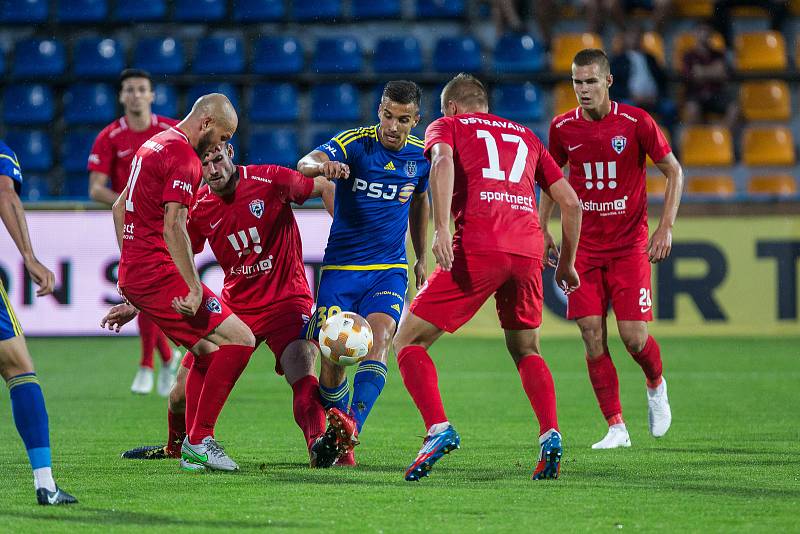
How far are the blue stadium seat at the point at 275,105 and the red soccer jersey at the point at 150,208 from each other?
418 inches

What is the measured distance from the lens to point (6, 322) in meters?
5.15

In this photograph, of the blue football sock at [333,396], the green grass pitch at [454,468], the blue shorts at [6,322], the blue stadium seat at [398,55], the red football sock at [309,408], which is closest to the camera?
the green grass pitch at [454,468]

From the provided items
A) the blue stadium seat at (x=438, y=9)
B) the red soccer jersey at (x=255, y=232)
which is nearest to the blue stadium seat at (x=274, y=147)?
the blue stadium seat at (x=438, y=9)

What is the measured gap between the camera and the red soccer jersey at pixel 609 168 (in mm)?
7418

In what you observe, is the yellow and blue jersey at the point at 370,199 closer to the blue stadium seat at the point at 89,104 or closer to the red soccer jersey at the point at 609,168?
the red soccer jersey at the point at 609,168

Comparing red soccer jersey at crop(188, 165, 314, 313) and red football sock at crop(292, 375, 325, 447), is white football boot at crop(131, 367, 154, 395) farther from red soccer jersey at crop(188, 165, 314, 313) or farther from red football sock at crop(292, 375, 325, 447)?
red football sock at crop(292, 375, 325, 447)

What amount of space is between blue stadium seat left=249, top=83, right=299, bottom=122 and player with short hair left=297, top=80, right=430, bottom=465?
32.8ft

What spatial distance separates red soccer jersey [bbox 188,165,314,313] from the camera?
6828 millimetres

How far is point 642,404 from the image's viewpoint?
9336mm

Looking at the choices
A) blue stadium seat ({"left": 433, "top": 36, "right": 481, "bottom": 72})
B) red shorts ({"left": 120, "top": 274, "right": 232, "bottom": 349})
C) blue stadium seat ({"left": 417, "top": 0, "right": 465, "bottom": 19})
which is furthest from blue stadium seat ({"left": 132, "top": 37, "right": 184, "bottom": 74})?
red shorts ({"left": 120, "top": 274, "right": 232, "bottom": 349})

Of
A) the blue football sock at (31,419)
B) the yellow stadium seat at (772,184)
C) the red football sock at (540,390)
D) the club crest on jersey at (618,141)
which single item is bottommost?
the yellow stadium seat at (772,184)

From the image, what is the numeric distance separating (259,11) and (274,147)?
2.39 m

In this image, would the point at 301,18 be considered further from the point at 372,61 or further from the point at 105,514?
the point at 105,514

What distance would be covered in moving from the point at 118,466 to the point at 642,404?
4.43 meters
